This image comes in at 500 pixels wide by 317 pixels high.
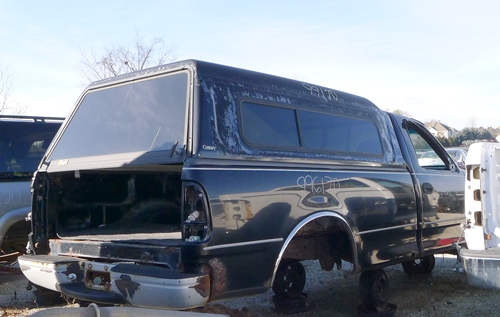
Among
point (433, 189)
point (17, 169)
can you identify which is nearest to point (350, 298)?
point (433, 189)

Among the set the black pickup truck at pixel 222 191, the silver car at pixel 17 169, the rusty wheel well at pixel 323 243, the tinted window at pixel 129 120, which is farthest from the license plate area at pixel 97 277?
the silver car at pixel 17 169

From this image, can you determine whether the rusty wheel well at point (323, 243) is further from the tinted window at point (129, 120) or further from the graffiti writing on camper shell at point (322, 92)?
the tinted window at point (129, 120)

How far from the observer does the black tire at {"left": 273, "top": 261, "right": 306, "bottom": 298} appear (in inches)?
249

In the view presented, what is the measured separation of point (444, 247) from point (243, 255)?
3.43 m

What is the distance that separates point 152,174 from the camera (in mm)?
5594

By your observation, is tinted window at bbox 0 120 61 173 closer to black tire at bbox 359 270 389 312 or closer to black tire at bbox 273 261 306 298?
black tire at bbox 273 261 306 298

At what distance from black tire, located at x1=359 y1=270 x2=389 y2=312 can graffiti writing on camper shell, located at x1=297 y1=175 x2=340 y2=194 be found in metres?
1.37

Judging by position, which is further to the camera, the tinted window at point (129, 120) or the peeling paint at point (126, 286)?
the tinted window at point (129, 120)

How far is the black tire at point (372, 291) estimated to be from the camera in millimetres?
5812

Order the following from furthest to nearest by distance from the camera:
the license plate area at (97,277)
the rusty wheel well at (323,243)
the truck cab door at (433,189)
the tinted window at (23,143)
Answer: the tinted window at (23,143), the truck cab door at (433,189), the rusty wheel well at (323,243), the license plate area at (97,277)

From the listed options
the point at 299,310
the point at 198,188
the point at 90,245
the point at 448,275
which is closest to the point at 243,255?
the point at 198,188

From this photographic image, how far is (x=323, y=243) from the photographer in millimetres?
5512

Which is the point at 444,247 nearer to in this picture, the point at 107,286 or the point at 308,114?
the point at 308,114

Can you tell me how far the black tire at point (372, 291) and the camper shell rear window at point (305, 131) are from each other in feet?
4.20
